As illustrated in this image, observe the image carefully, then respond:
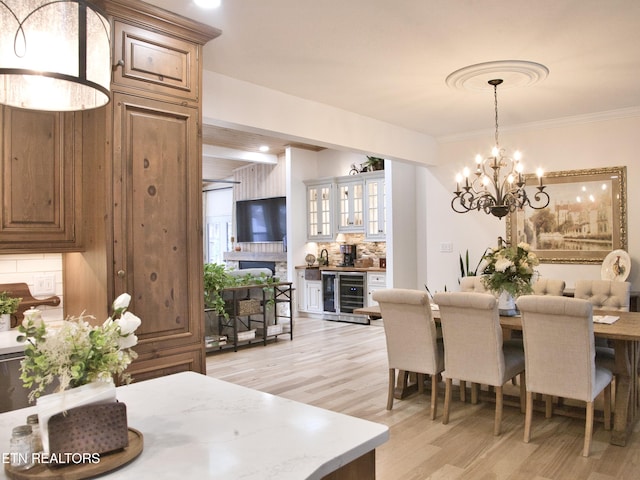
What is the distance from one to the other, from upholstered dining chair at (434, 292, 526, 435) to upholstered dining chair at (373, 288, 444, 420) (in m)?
0.10

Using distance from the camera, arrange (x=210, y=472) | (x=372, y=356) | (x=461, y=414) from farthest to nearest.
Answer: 1. (x=372, y=356)
2. (x=461, y=414)
3. (x=210, y=472)

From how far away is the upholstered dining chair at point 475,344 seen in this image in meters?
3.36

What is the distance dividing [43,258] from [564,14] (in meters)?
3.36

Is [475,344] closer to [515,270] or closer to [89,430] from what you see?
[515,270]

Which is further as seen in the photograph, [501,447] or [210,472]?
[501,447]

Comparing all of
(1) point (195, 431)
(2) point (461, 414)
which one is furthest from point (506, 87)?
(1) point (195, 431)

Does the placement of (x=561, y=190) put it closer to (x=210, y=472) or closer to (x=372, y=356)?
(x=372, y=356)

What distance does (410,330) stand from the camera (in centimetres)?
375

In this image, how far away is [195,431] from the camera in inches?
50.9

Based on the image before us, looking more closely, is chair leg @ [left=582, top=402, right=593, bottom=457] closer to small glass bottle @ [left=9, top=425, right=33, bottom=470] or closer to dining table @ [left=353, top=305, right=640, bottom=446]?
dining table @ [left=353, top=305, right=640, bottom=446]

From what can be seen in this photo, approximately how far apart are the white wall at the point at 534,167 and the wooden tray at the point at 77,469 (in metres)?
5.60

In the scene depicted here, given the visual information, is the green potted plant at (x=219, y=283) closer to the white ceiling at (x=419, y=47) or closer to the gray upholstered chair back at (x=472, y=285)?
the white ceiling at (x=419, y=47)

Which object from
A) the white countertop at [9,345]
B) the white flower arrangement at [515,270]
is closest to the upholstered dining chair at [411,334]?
the white flower arrangement at [515,270]

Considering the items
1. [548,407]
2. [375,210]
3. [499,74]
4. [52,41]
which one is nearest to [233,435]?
[52,41]
